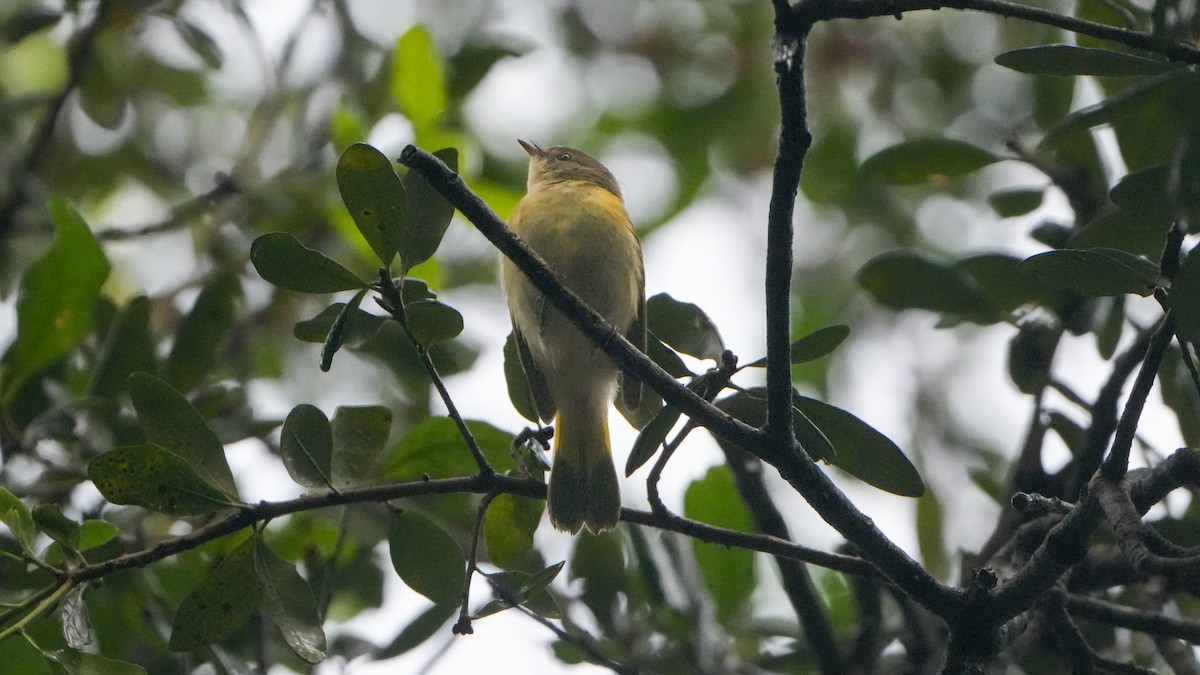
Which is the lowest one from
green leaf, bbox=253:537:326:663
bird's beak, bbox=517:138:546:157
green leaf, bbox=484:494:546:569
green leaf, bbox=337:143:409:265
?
green leaf, bbox=253:537:326:663

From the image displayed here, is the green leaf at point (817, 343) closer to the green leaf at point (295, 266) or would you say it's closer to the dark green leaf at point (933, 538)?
the green leaf at point (295, 266)

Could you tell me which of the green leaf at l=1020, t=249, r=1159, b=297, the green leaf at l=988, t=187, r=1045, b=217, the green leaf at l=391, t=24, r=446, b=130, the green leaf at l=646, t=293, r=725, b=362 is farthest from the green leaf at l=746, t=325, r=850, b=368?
the green leaf at l=391, t=24, r=446, b=130

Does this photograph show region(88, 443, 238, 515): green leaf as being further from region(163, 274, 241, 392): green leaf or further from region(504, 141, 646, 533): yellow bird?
region(504, 141, 646, 533): yellow bird

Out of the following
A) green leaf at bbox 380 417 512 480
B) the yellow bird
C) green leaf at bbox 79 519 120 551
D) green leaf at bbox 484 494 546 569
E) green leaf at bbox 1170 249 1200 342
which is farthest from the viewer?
the yellow bird

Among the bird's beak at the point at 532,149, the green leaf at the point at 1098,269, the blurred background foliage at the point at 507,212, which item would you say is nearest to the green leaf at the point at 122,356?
the blurred background foliage at the point at 507,212

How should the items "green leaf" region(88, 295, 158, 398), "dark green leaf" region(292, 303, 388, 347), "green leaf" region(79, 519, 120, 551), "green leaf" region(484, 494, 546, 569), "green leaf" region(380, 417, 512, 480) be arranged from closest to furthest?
1. "dark green leaf" region(292, 303, 388, 347)
2. "green leaf" region(79, 519, 120, 551)
3. "green leaf" region(484, 494, 546, 569)
4. "green leaf" region(380, 417, 512, 480)
5. "green leaf" region(88, 295, 158, 398)

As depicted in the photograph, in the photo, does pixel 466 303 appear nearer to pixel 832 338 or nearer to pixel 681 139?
pixel 681 139

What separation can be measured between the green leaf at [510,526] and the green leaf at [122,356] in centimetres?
98

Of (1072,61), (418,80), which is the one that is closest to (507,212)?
(418,80)

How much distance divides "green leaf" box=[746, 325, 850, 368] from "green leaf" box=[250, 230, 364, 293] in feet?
2.19

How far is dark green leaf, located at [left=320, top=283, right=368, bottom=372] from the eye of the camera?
1786 millimetres

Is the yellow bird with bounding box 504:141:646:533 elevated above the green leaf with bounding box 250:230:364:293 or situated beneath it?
elevated above

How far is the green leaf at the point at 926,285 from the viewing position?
2543 mm

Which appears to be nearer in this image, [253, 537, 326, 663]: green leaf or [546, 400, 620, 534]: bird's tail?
[253, 537, 326, 663]: green leaf
